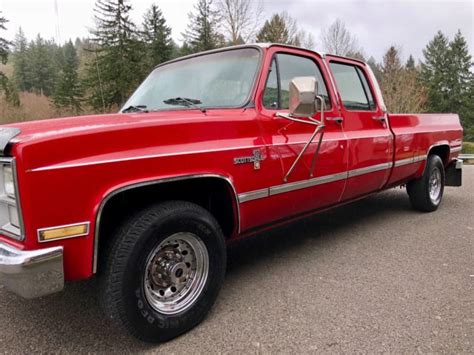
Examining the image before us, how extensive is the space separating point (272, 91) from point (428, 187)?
341 centimetres

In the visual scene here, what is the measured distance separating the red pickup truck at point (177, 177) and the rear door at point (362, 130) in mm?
26

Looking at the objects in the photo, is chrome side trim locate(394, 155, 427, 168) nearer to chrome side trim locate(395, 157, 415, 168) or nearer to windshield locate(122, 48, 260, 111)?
chrome side trim locate(395, 157, 415, 168)

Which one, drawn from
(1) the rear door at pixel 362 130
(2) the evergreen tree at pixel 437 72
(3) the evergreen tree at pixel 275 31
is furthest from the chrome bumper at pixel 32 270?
(2) the evergreen tree at pixel 437 72

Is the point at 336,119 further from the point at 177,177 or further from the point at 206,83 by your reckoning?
the point at 177,177

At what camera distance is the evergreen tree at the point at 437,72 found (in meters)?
47.3

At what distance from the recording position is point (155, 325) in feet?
7.48

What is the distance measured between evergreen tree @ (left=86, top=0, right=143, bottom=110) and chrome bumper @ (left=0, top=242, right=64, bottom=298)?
24348mm

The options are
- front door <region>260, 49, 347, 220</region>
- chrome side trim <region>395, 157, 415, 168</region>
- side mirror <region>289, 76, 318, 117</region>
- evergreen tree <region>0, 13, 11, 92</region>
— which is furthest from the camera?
evergreen tree <region>0, 13, 11, 92</region>

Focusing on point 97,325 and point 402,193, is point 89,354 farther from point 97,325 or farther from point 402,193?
point 402,193

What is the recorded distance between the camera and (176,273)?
2.48m

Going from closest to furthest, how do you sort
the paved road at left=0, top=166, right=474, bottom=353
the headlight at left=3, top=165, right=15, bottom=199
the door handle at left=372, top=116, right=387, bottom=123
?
1. the headlight at left=3, top=165, right=15, bottom=199
2. the paved road at left=0, top=166, right=474, bottom=353
3. the door handle at left=372, top=116, right=387, bottom=123

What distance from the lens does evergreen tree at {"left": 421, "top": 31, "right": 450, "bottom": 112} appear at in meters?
47.3

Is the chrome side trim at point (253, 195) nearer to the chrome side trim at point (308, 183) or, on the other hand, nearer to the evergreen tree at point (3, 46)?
the chrome side trim at point (308, 183)

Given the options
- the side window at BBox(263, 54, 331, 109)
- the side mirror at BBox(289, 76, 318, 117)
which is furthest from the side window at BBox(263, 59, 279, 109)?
the side mirror at BBox(289, 76, 318, 117)
